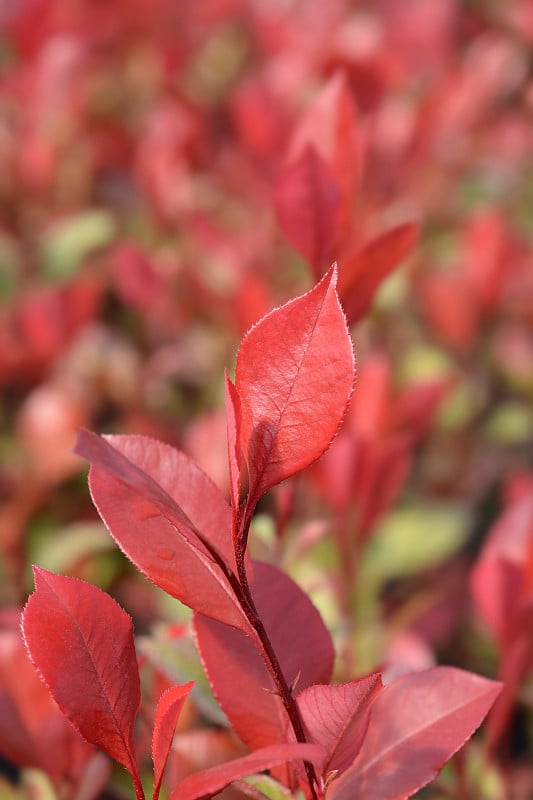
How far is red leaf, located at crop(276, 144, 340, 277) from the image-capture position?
77 centimetres

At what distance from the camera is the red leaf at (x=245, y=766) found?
46 centimetres

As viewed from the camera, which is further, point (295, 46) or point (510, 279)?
point (295, 46)

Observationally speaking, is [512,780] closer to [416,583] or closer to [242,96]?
[416,583]

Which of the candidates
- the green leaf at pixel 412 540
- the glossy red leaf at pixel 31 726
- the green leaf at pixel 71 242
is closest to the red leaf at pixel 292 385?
the glossy red leaf at pixel 31 726

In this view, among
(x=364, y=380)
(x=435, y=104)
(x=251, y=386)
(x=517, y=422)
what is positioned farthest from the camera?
(x=435, y=104)

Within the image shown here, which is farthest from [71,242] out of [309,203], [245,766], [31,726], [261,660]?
[245,766]

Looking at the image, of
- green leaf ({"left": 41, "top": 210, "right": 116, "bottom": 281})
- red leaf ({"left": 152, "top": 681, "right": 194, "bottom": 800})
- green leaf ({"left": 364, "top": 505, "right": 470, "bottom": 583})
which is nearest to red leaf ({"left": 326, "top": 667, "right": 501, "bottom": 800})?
red leaf ({"left": 152, "top": 681, "right": 194, "bottom": 800})

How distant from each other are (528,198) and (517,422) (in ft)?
2.21

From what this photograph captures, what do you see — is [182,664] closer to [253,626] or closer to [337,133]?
[253,626]

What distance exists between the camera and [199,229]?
1.58 metres

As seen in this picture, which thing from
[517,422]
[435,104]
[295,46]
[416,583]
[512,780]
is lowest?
[512,780]

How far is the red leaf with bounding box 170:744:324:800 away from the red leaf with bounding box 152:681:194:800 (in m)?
0.05

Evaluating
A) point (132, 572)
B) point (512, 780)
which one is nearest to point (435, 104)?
point (132, 572)

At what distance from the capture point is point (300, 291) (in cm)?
151
